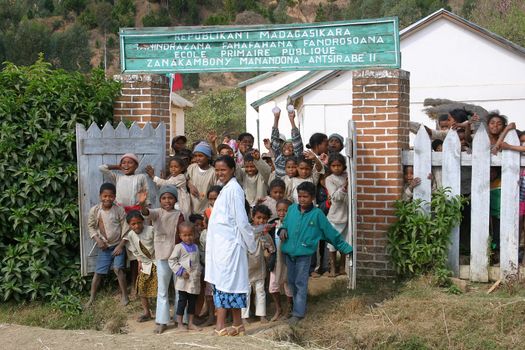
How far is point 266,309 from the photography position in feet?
22.2

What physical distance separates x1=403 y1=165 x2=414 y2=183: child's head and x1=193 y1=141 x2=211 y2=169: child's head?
2.12m

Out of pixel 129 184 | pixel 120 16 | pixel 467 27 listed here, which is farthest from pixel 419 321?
pixel 120 16

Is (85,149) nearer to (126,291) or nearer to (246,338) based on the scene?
(126,291)

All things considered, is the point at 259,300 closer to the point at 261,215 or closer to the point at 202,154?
the point at 261,215

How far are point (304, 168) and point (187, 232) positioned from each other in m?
1.60

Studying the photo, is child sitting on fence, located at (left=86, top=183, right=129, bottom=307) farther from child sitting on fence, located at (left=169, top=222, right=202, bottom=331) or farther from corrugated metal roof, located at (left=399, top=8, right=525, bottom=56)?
corrugated metal roof, located at (left=399, top=8, right=525, bottom=56)

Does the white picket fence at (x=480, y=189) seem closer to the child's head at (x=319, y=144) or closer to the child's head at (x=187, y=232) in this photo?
the child's head at (x=319, y=144)

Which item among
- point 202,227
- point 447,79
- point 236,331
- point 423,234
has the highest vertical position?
point 447,79

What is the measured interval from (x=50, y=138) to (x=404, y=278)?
399 centimetres

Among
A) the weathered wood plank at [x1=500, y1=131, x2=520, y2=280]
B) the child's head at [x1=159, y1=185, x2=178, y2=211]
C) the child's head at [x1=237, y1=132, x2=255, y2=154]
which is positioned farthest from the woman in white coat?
the child's head at [x1=237, y1=132, x2=255, y2=154]

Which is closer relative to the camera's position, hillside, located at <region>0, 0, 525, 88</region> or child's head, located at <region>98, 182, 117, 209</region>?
child's head, located at <region>98, 182, 117, 209</region>

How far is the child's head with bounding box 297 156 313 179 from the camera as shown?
7.19 m

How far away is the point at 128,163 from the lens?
7059 millimetres

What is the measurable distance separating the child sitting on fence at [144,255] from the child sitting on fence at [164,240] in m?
0.16
